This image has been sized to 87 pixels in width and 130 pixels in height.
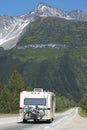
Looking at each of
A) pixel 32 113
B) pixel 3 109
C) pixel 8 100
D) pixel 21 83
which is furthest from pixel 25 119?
pixel 21 83

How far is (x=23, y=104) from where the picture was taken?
5125cm

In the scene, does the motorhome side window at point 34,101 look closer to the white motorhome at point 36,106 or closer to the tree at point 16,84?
the white motorhome at point 36,106

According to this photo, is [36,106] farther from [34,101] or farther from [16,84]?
[16,84]

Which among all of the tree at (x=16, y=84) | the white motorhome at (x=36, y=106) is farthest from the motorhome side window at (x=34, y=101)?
the tree at (x=16, y=84)

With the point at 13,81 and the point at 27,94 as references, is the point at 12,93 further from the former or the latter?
the point at 27,94

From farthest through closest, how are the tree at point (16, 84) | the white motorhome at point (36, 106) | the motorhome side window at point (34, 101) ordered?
the tree at point (16, 84) < the motorhome side window at point (34, 101) < the white motorhome at point (36, 106)

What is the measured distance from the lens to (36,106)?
50.9m

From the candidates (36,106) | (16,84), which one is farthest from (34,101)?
(16,84)

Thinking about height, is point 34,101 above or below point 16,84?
below

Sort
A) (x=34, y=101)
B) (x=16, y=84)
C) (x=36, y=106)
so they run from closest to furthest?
(x=36, y=106) < (x=34, y=101) < (x=16, y=84)

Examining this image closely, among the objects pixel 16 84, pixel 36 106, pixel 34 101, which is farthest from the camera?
pixel 16 84

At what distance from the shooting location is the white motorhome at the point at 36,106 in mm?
50719

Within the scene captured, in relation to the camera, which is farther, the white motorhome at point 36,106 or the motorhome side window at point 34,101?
the motorhome side window at point 34,101

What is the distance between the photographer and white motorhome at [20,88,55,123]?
5072cm
